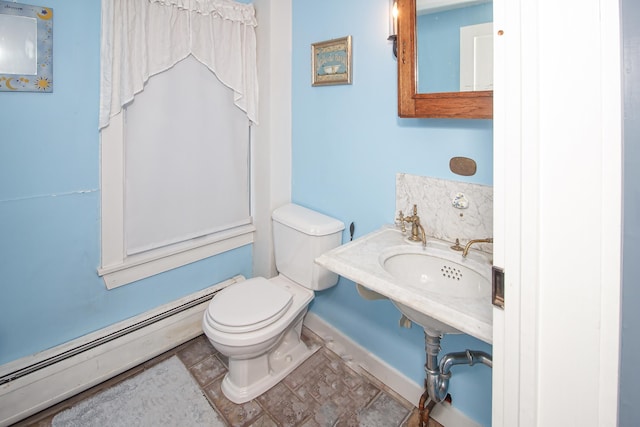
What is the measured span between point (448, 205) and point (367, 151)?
19.5 inches

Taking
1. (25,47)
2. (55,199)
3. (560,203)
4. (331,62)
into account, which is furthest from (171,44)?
(560,203)

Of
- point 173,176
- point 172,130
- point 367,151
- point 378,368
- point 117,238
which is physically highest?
point 172,130

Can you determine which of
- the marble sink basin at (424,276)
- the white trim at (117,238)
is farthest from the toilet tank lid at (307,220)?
the white trim at (117,238)

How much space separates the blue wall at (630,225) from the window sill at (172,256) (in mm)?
1908

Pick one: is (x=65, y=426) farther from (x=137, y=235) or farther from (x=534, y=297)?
(x=534, y=297)

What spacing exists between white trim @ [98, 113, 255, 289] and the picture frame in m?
0.30

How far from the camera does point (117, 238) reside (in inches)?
66.8

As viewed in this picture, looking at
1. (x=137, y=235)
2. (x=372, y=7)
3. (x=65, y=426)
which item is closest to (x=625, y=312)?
(x=372, y=7)

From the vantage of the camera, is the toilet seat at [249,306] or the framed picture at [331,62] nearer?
the toilet seat at [249,306]

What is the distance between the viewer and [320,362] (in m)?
1.91

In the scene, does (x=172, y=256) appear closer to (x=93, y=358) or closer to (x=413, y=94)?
(x=93, y=358)

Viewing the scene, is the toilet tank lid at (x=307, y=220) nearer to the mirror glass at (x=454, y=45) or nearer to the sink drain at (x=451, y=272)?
the sink drain at (x=451, y=272)

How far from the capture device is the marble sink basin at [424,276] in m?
0.94

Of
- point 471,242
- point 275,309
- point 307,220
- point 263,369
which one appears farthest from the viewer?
point 307,220
